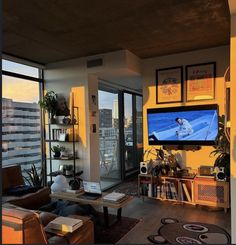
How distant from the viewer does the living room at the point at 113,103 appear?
2.96 metres

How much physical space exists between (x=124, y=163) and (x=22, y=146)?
2564 millimetres

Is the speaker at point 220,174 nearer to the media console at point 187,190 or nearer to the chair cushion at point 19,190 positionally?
the media console at point 187,190

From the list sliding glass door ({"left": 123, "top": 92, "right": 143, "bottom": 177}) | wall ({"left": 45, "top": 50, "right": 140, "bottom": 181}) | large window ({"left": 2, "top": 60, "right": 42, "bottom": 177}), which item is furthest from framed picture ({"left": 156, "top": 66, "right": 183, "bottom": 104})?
large window ({"left": 2, "top": 60, "right": 42, "bottom": 177})

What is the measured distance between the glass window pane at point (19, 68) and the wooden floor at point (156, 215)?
3.10 meters

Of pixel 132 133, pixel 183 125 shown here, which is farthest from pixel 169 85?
pixel 132 133

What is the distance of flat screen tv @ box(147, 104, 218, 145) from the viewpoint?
407 centimetres

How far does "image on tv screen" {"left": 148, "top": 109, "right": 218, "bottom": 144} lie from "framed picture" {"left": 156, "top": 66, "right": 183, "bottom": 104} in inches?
12.3

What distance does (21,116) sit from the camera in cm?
459

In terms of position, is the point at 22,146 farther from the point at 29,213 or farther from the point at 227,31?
the point at 227,31

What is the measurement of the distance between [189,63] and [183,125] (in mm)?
1162

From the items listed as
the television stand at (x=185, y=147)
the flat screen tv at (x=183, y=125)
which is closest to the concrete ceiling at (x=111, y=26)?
the flat screen tv at (x=183, y=125)

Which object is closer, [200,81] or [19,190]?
[19,190]

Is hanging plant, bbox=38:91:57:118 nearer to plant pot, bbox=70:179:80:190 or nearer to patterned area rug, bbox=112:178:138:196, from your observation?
plant pot, bbox=70:179:80:190

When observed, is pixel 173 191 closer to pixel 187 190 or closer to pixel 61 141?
pixel 187 190
